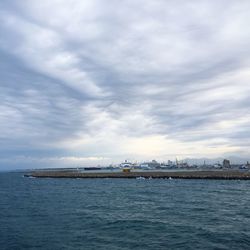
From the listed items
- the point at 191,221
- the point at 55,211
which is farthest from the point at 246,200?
the point at 55,211

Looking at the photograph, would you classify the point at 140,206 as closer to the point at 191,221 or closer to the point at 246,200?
the point at 191,221

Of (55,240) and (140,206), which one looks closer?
(55,240)

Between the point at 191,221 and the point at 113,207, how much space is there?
42.7ft

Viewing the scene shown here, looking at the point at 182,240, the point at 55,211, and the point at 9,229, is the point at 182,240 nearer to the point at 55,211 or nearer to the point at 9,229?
the point at 9,229

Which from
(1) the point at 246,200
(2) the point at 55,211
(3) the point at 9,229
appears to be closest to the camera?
(3) the point at 9,229

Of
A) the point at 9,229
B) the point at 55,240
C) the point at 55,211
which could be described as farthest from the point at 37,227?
the point at 55,211

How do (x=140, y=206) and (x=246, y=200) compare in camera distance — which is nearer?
(x=140, y=206)

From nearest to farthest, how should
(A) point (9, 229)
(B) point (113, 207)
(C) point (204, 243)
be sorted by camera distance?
(C) point (204, 243) → (A) point (9, 229) → (B) point (113, 207)

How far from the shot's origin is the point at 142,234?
82.1ft

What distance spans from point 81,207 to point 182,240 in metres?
19.5

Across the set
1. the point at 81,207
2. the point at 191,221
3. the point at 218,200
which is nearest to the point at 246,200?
the point at 218,200

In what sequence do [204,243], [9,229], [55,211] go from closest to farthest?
1. [204,243]
2. [9,229]
3. [55,211]

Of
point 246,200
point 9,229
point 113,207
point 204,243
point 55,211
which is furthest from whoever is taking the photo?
point 246,200

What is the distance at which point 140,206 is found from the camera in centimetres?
3984
